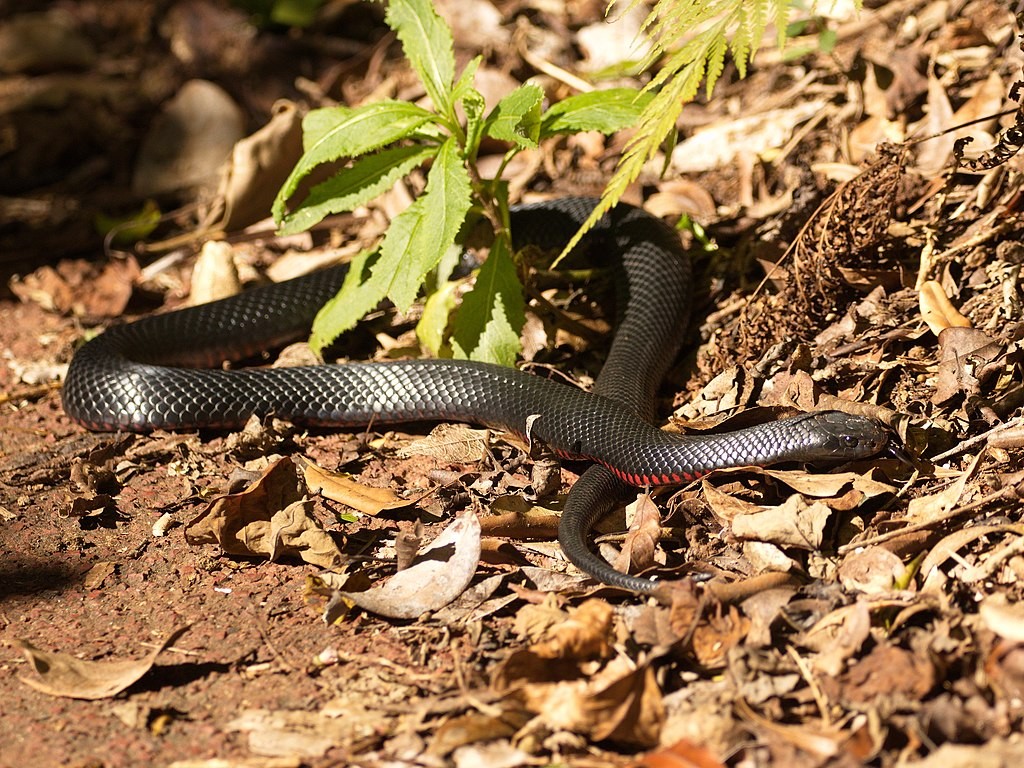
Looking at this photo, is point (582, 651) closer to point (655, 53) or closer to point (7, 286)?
point (655, 53)

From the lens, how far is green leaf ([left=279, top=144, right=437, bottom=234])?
619 cm

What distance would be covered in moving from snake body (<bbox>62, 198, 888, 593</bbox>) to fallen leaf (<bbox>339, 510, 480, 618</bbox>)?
482 mm

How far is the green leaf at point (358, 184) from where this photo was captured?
20.3 ft

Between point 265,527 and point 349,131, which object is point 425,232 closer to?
point 349,131

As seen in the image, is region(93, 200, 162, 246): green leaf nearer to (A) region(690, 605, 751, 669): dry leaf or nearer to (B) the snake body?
(B) the snake body

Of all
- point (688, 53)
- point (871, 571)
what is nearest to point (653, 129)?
point (688, 53)

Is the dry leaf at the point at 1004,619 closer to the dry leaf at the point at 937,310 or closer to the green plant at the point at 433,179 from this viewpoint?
the dry leaf at the point at 937,310

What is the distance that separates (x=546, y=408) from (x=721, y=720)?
262cm

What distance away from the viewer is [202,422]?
257 inches

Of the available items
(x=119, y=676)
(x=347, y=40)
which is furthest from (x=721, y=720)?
(x=347, y=40)

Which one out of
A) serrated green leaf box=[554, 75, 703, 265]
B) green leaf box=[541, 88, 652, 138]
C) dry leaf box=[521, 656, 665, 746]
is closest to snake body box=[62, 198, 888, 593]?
dry leaf box=[521, 656, 665, 746]

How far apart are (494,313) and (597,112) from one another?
1.42m

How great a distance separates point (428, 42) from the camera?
6273 mm

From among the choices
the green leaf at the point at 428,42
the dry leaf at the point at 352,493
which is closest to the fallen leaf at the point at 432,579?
the dry leaf at the point at 352,493
